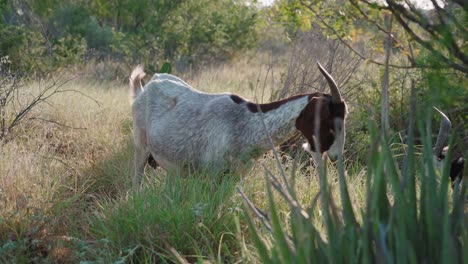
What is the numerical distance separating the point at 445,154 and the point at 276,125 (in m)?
1.29

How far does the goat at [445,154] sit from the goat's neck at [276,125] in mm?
1089

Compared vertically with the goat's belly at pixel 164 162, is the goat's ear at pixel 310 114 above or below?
above

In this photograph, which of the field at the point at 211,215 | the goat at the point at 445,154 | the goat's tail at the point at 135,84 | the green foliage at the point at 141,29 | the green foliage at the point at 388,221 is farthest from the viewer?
the green foliage at the point at 141,29

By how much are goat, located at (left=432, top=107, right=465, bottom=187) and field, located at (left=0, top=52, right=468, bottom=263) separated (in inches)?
11.3

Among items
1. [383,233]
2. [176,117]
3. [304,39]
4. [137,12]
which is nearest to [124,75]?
[137,12]

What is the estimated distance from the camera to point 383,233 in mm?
2275

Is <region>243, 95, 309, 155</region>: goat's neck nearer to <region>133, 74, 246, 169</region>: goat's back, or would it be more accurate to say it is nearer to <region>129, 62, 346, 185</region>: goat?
<region>129, 62, 346, 185</region>: goat

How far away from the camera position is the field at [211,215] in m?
2.32

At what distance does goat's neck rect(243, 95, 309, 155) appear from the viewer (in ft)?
16.2

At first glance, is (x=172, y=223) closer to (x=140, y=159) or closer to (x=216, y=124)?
(x=216, y=124)

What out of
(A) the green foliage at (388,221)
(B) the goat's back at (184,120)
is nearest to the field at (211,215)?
(A) the green foliage at (388,221)

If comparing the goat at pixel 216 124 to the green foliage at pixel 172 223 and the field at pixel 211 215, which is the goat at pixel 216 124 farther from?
the green foliage at pixel 172 223

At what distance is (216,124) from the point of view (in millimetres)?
5301

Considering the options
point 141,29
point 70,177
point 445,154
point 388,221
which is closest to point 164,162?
point 70,177
